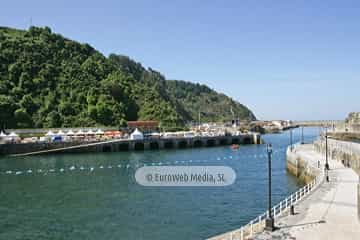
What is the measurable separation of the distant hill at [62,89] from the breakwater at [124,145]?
30.7m

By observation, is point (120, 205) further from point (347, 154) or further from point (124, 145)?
point (124, 145)

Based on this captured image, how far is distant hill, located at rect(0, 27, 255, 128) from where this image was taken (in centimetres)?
12425

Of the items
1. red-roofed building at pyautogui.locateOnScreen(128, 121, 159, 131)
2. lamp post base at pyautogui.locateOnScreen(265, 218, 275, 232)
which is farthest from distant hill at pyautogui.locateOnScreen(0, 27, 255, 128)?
lamp post base at pyautogui.locateOnScreen(265, 218, 275, 232)

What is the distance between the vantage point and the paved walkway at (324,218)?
742 inches

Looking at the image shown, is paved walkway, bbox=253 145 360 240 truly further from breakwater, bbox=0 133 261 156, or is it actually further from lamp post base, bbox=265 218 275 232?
breakwater, bbox=0 133 261 156

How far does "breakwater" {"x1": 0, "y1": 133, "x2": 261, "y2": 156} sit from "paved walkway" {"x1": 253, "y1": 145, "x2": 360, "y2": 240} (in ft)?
220

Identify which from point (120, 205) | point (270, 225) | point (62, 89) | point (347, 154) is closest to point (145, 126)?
point (62, 89)

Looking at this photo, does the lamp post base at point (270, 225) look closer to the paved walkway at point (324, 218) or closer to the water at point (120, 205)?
the paved walkway at point (324, 218)

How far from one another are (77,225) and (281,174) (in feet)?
104

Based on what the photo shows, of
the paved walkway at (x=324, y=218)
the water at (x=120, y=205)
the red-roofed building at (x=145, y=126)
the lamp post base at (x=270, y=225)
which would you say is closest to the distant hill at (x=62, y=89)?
the red-roofed building at (x=145, y=126)

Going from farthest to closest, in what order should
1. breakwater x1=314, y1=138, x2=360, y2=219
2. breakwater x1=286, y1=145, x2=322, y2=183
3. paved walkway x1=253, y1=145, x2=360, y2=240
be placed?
breakwater x1=286, y1=145, x2=322, y2=183, breakwater x1=314, y1=138, x2=360, y2=219, paved walkway x1=253, y1=145, x2=360, y2=240

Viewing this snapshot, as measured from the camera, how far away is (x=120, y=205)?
111ft

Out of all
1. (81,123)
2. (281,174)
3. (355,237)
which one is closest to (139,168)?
(281,174)

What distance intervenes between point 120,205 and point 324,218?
721 inches
